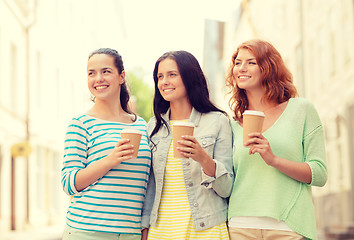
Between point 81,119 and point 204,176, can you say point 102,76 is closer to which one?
point 81,119

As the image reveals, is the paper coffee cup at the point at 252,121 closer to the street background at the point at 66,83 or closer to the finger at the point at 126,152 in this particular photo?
the finger at the point at 126,152

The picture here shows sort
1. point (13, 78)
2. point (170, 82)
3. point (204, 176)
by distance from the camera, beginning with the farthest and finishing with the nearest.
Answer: point (13, 78)
point (170, 82)
point (204, 176)

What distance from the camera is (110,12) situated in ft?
110

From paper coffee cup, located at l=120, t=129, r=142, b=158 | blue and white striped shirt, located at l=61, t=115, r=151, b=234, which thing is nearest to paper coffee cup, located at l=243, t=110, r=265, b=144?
paper coffee cup, located at l=120, t=129, r=142, b=158

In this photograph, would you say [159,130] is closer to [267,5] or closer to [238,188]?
[238,188]

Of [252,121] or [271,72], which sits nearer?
[252,121]

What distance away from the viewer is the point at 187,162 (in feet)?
9.70

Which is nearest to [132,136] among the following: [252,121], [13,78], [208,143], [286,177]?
[208,143]

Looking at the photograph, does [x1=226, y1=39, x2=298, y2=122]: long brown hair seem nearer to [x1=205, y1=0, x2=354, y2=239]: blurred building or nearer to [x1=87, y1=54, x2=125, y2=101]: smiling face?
[x1=87, y1=54, x2=125, y2=101]: smiling face

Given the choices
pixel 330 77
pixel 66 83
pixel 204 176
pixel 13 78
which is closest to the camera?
pixel 204 176

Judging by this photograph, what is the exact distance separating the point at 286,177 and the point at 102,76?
1.22 meters

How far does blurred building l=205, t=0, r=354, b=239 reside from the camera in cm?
1045

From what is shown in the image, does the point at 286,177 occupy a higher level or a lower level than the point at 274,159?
lower

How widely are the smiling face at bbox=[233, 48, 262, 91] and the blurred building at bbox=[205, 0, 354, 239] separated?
6.60 metres
